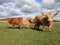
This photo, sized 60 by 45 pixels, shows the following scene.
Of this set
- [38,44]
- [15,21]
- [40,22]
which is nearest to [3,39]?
[38,44]

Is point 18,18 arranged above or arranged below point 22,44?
above

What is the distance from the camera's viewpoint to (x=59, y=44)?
1170 centimetres

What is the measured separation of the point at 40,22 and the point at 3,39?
7210 mm

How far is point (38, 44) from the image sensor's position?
1178 cm

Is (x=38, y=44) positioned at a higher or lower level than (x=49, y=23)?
lower

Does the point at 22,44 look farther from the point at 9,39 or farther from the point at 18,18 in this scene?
the point at 18,18

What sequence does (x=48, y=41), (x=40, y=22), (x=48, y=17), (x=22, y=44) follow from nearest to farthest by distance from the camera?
(x=22, y=44), (x=48, y=41), (x=48, y=17), (x=40, y=22)

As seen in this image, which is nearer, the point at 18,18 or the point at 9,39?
the point at 9,39

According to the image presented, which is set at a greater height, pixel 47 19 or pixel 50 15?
pixel 50 15

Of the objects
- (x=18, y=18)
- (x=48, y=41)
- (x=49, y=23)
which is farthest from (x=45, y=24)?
(x=48, y=41)

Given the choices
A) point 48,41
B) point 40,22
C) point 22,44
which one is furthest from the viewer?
point 40,22

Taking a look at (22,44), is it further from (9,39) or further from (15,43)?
(9,39)

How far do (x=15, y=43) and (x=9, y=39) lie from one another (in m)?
1.08

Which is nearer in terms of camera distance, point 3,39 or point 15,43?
point 15,43
